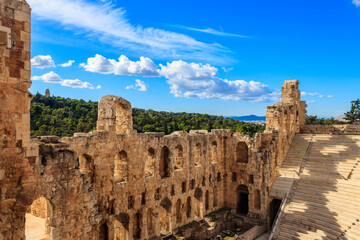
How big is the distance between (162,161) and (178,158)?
1416mm

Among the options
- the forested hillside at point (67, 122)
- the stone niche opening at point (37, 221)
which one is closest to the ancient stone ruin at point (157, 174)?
the stone niche opening at point (37, 221)

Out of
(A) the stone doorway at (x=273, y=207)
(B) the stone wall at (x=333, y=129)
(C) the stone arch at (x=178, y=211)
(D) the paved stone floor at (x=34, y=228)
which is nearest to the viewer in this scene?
(D) the paved stone floor at (x=34, y=228)

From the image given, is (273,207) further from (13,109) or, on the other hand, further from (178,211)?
(13,109)

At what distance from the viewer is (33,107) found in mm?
39594

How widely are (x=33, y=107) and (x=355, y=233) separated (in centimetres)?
3918

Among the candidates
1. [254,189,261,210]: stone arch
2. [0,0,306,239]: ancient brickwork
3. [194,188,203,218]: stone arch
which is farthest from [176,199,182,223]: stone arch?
[254,189,261,210]: stone arch

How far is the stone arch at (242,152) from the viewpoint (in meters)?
25.9

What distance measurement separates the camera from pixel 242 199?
85.3 ft

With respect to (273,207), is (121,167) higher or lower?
higher

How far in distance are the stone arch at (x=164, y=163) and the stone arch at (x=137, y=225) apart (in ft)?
11.0

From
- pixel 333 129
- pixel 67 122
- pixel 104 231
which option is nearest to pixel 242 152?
pixel 333 129

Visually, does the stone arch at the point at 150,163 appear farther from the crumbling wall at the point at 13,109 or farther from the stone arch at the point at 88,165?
the crumbling wall at the point at 13,109

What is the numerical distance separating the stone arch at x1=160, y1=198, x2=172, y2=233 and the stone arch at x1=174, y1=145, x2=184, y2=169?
2.66 meters

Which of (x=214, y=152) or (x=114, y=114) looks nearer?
(x=114, y=114)
